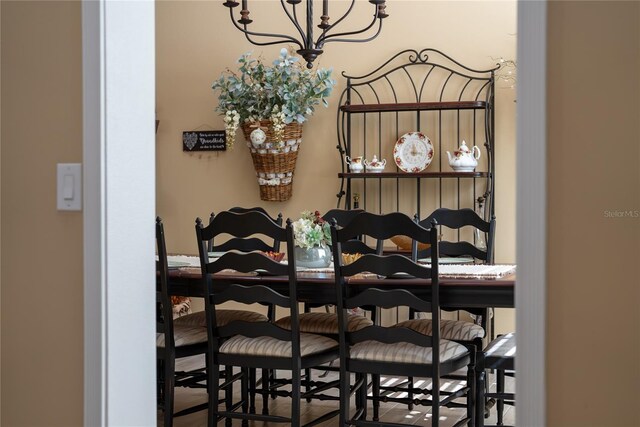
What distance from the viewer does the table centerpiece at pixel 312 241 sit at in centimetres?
373

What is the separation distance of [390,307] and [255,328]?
60cm

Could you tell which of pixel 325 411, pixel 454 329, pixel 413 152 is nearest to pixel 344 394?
pixel 454 329

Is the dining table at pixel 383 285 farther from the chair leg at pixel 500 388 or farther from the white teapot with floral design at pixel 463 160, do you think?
the white teapot with floral design at pixel 463 160

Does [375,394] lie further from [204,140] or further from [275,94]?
[204,140]

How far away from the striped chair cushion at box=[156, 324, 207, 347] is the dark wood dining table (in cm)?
20

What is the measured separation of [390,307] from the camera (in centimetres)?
307
